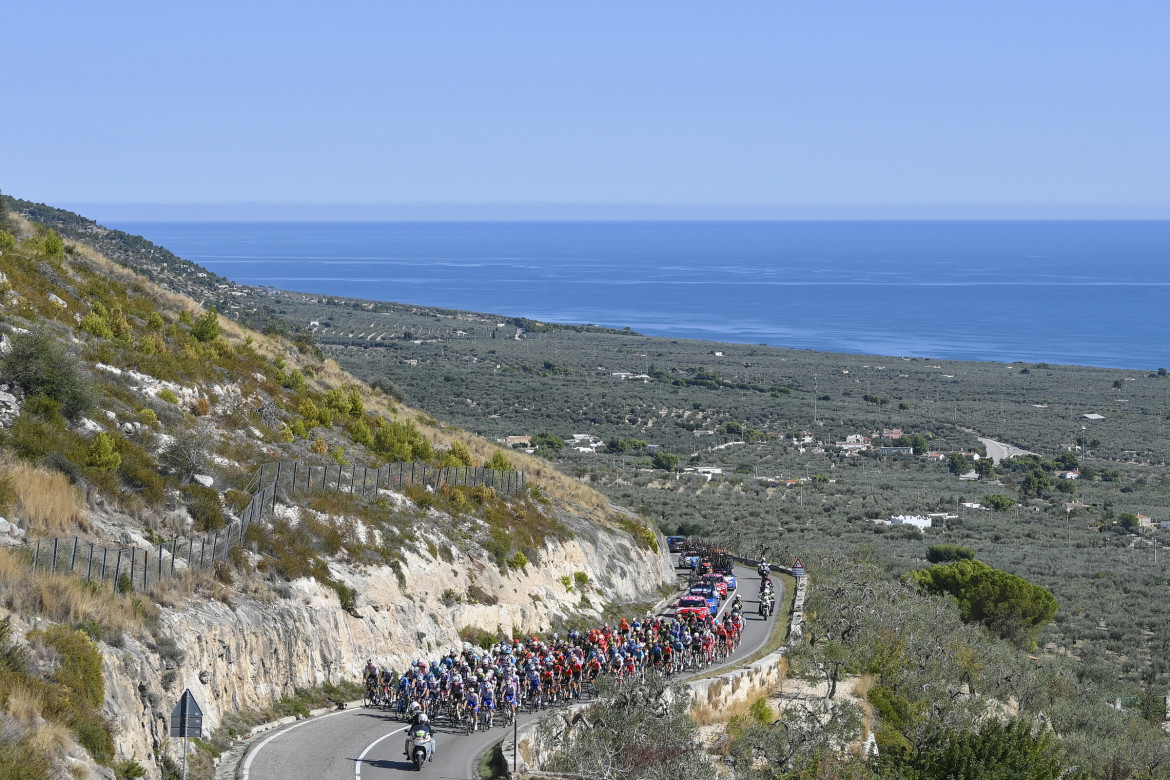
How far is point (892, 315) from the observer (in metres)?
194

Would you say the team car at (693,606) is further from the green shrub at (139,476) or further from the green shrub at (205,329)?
the green shrub at (205,329)

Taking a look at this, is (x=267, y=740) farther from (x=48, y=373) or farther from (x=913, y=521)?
(x=913, y=521)

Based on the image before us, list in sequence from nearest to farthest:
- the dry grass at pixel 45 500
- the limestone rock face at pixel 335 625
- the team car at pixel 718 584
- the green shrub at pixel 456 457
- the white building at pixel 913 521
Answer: the limestone rock face at pixel 335 625 < the dry grass at pixel 45 500 < the team car at pixel 718 584 < the green shrub at pixel 456 457 < the white building at pixel 913 521

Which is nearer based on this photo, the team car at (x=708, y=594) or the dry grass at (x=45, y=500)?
the dry grass at (x=45, y=500)

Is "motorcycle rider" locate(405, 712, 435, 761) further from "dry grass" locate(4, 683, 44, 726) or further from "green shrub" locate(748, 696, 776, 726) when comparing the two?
"green shrub" locate(748, 696, 776, 726)

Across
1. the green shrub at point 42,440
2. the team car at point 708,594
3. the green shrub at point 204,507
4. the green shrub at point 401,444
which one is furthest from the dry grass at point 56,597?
the team car at point 708,594

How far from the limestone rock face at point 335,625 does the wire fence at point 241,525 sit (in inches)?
35.9

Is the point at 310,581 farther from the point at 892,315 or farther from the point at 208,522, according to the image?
the point at 892,315

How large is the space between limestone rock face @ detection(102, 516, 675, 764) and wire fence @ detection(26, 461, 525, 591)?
911 millimetres

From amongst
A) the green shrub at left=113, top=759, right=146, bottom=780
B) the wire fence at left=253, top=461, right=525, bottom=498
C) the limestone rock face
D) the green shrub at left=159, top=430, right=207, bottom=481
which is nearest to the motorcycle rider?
the limestone rock face

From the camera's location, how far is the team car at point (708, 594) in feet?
102

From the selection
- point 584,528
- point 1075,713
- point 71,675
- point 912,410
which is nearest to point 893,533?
point 584,528

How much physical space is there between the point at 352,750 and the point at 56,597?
4671 millimetres

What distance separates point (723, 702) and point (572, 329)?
12513cm
